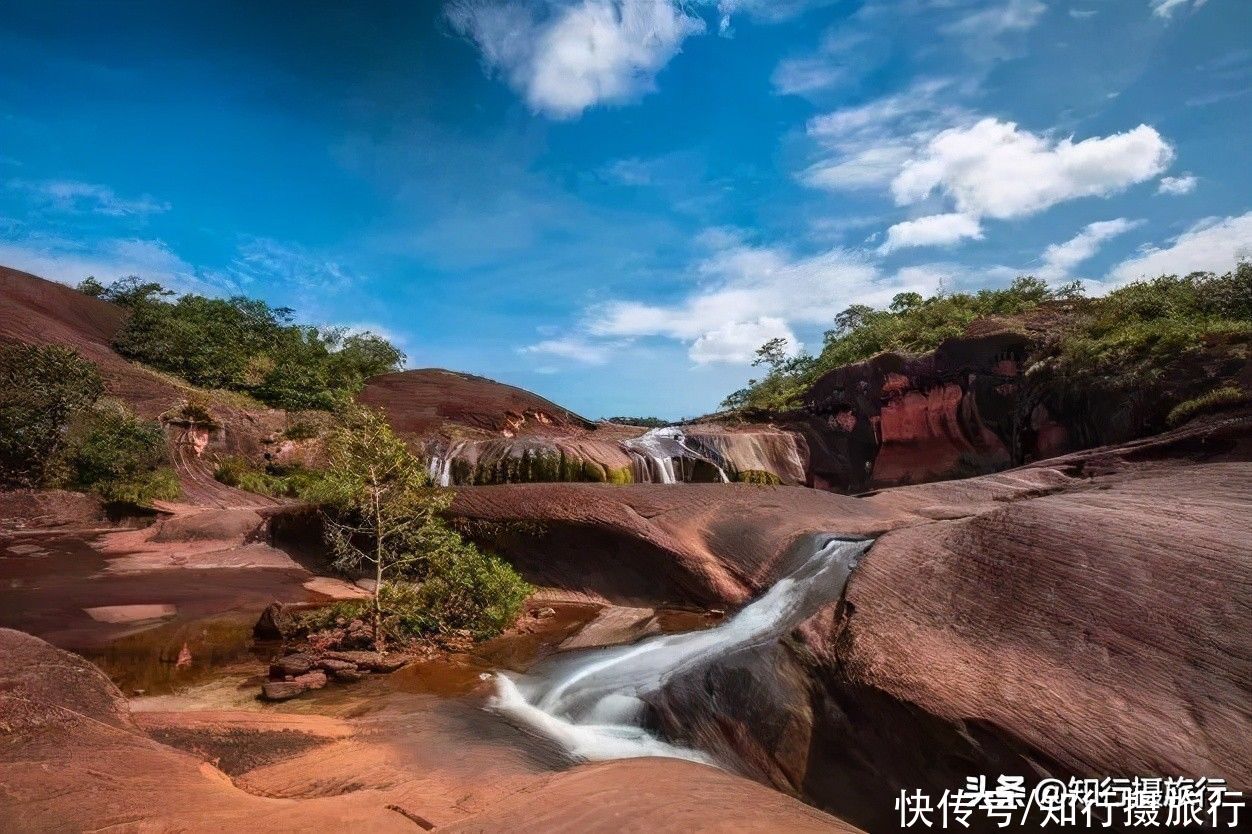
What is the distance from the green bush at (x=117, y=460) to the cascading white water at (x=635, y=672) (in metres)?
16.1

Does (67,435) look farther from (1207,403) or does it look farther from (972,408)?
(972,408)

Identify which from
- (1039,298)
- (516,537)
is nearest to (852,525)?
(516,537)

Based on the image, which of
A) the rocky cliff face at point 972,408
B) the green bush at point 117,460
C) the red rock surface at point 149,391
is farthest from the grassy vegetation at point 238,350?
the rocky cliff face at point 972,408

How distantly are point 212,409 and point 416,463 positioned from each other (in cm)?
1707

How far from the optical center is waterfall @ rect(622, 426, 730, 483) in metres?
19.2

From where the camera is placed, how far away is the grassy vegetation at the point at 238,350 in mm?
25906

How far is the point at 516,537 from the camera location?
12.6 meters

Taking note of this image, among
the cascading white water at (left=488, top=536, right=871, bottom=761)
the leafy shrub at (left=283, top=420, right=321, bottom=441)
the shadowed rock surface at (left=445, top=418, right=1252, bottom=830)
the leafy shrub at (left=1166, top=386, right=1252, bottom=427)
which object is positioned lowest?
the cascading white water at (left=488, top=536, right=871, bottom=761)

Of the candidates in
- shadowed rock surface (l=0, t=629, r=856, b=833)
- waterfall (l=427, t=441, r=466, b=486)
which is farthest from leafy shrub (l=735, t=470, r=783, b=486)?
shadowed rock surface (l=0, t=629, r=856, b=833)

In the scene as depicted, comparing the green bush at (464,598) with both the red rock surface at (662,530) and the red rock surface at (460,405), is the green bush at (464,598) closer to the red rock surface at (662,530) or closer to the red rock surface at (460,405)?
the red rock surface at (662,530)

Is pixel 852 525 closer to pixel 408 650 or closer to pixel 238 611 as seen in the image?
pixel 408 650

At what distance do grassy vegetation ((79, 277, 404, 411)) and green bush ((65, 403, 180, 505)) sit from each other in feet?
21.6

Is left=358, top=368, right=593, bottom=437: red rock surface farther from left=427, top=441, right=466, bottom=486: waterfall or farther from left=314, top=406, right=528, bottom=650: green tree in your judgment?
left=314, top=406, right=528, bottom=650: green tree

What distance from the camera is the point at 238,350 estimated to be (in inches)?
1088
